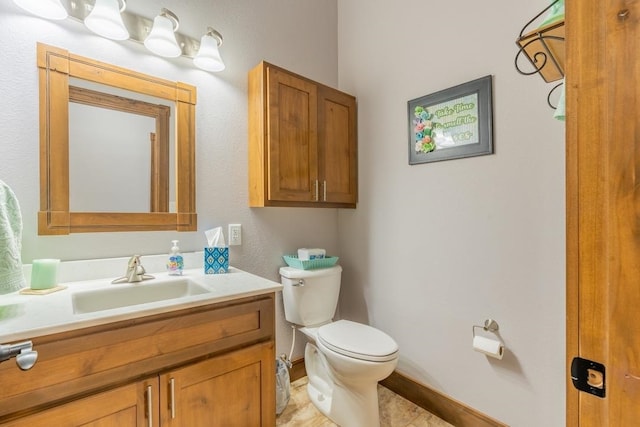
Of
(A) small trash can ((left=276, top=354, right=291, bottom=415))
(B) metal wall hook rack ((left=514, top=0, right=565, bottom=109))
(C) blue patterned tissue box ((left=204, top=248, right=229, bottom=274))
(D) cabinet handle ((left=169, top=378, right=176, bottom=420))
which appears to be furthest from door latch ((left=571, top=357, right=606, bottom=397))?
(A) small trash can ((left=276, top=354, right=291, bottom=415))

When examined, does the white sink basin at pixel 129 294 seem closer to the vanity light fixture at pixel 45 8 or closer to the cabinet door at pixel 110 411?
the cabinet door at pixel 110 411

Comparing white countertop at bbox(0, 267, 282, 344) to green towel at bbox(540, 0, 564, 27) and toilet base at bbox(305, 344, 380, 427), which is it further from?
green towel at bbox(540, 0, 564, 27)

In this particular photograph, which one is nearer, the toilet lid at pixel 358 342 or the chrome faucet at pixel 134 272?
the chrome faucet at pixel 134 272

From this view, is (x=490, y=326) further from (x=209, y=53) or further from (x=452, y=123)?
(x=209, y=53)

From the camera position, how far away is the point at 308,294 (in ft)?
5.81

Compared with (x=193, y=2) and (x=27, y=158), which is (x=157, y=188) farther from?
(x=193, y=2)

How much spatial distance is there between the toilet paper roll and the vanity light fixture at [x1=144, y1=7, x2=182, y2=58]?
2.00 meters

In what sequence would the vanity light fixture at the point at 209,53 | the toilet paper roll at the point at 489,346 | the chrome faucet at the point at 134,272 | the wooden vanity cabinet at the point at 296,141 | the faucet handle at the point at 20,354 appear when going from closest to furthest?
the faucet handle at the point at 20,354, the chrome faucet at the point at 134,272, the toilet paper roll at the point at 489,346, the vanity light fixture at the point at 209,53, the wooden vanity cabinet at the point at 296,141

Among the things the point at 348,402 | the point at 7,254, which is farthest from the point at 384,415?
the point at 7,254

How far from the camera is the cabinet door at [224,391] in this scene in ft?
3.21

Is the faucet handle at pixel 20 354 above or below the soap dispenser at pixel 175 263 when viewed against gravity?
below

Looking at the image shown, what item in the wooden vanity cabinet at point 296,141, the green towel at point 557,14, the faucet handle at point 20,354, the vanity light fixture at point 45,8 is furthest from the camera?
the wooden vanity cabinet at point 296,141

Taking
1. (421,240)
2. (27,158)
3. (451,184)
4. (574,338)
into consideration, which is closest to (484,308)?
(421,240)

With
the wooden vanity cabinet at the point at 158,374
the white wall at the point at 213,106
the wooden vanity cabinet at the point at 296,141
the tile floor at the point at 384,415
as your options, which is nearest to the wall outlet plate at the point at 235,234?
the white wall at the point at 213,106
